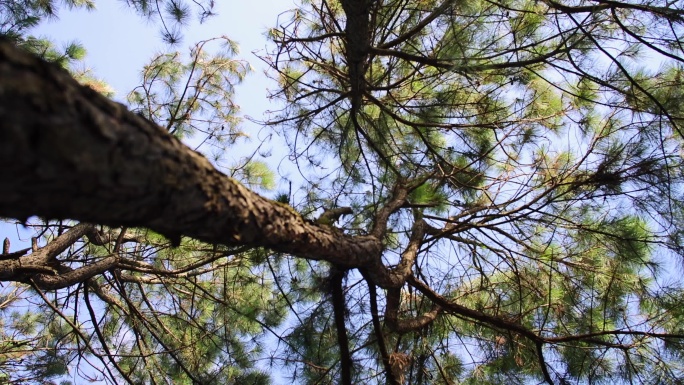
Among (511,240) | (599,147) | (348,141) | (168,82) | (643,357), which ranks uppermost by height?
(168,82)

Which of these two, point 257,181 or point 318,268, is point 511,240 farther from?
point 257,181

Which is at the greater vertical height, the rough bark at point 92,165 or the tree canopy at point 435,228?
the tree canopy at point 435,228

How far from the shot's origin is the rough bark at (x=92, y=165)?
0.58 m

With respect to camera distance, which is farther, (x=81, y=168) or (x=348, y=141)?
(x=348, y=141)

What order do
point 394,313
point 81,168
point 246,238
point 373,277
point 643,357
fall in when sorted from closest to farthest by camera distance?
Result: 1. point 81,168
2. point 246,238
3. point 373,277
4. point 394,313
5. point 643,357

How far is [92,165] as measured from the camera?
643mm

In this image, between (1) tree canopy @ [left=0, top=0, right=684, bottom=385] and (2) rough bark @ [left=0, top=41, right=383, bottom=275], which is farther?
(1) tree canopy @ [left=0, top=0, right=684, bottom=385]

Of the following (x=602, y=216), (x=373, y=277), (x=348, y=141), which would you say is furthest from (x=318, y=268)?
(x=602, y=216)

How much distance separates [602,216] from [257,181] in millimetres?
2343

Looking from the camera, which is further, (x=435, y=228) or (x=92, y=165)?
(x=435, y=228)

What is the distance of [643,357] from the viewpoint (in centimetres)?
257

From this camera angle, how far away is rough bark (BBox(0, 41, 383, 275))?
1.89ft

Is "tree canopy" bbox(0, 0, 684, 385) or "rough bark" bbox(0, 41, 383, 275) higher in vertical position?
"tree canopy" bbox(0, 0, 684, 385)

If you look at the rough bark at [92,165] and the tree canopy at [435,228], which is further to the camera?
the tree canopy at [435,228]
